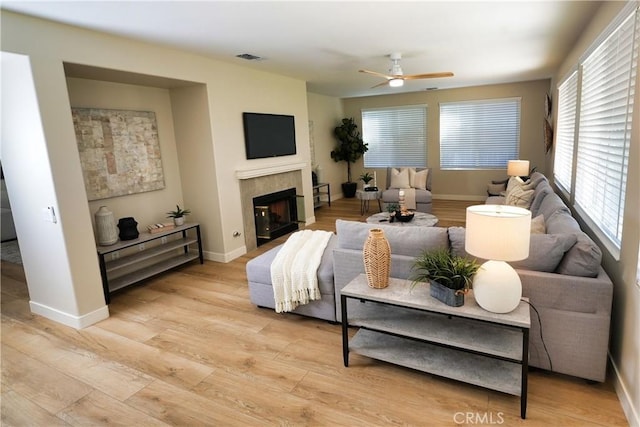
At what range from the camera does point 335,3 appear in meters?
2.71

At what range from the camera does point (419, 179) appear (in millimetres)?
7105

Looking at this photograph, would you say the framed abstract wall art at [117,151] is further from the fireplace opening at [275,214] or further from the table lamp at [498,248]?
the table lamp at [498,248]

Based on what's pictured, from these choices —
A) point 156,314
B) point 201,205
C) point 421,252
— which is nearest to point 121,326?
point 156,314

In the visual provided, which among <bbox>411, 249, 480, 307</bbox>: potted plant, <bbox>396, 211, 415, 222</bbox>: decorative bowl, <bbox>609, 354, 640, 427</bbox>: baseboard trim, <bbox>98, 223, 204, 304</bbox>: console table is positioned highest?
<bbox>411, 249, 480, 307</bbox>: potted plant

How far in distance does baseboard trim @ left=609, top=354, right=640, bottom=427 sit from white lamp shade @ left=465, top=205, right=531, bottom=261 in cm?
92

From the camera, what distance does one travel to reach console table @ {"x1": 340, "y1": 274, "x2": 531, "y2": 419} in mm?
1938

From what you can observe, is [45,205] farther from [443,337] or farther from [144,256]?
[443,337]

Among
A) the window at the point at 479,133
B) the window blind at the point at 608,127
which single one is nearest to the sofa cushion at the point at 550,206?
the window blind at the point at 608,127

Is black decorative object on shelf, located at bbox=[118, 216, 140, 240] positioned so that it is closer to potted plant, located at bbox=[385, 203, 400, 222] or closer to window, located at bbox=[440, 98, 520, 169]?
potted plant, located at bbox=[385, 203, 400, 222]

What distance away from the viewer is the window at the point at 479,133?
7.55 meters

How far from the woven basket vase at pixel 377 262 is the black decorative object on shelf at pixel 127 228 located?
2.86 metres


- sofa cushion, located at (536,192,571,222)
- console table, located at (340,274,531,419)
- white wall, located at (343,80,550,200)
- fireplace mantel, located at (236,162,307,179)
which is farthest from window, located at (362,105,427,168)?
console table, located at (340,274,531,419)

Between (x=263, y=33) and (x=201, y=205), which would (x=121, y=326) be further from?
(x=263, y=33)

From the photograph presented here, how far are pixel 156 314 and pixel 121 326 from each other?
0.30m
